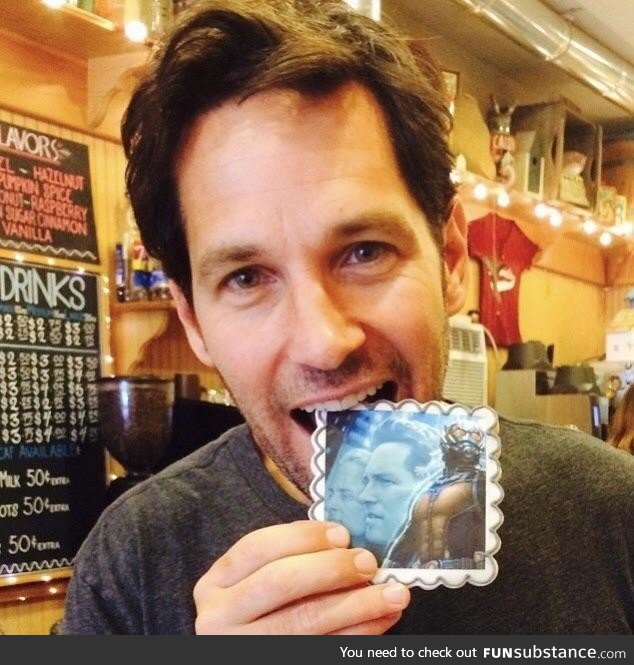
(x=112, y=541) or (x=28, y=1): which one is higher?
(x=28, y=1)

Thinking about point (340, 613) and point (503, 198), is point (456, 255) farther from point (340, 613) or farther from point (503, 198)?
point (503, 198)

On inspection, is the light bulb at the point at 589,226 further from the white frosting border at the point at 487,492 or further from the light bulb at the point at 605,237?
the white frosting border at the point at 487,492

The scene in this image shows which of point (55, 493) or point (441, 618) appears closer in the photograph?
point (441, 618)

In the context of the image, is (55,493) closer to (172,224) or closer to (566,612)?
(172,224)

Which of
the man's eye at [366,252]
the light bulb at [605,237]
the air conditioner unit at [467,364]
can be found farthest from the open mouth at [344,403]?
the light bulb at [605,237]

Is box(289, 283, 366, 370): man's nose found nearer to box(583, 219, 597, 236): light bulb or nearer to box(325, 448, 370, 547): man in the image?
box(325, 448, 370, 547): man

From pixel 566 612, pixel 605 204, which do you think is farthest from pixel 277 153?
pixel 605 204

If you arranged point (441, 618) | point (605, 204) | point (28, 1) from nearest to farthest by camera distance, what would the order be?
point (441, 618)
point (28, 1)
point (605, 204)
